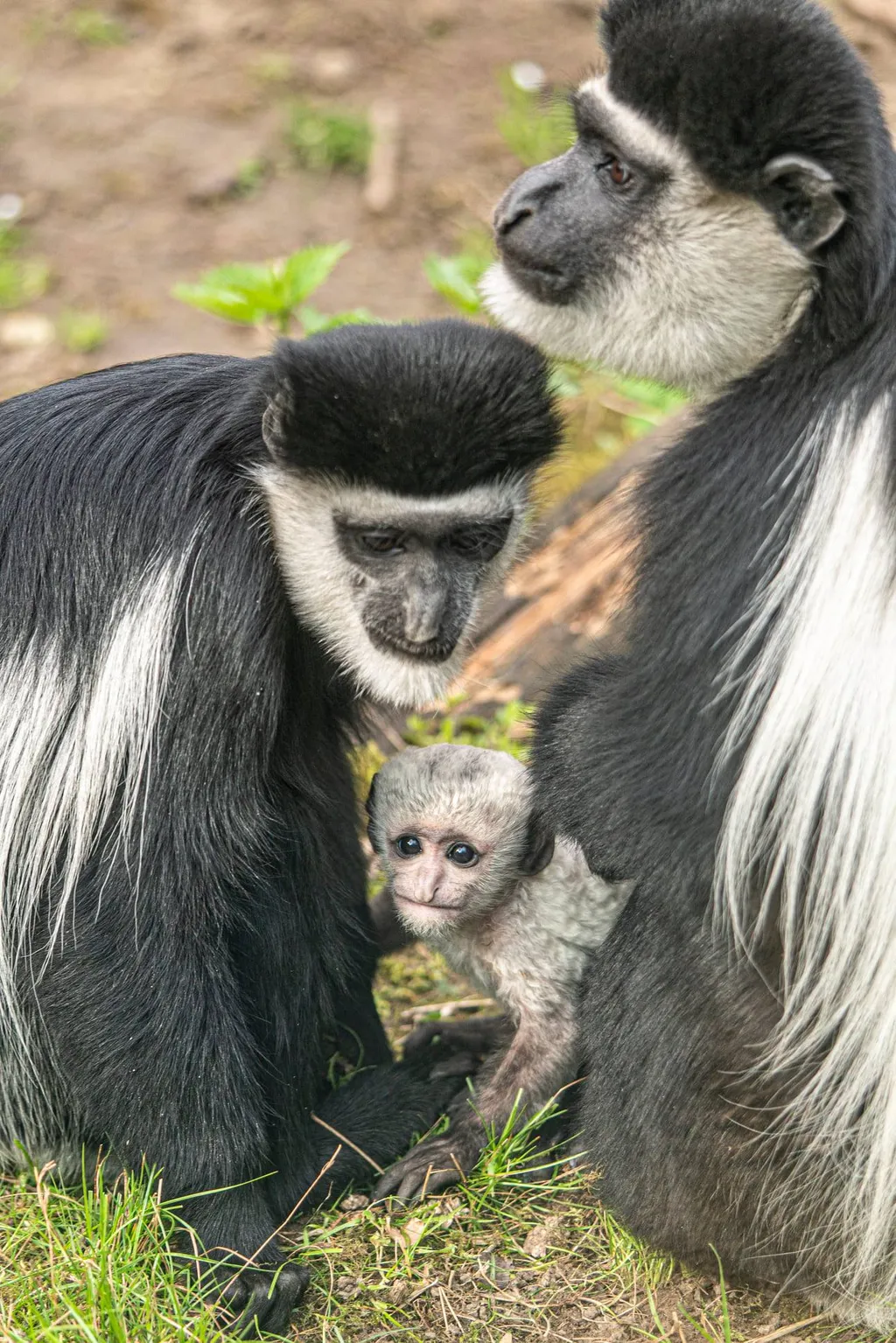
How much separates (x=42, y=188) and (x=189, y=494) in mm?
4505

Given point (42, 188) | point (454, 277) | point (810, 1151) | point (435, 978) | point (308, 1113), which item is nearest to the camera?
point (810, 1151)

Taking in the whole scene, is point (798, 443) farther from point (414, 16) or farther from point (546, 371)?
point (414, 16)

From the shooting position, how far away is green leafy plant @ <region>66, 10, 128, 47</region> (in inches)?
265

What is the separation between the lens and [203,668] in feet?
7.42

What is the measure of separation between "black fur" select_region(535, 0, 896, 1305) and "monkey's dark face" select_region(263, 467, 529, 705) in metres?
0.26

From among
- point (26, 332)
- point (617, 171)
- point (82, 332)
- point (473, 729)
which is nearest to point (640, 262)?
point (617, 171)

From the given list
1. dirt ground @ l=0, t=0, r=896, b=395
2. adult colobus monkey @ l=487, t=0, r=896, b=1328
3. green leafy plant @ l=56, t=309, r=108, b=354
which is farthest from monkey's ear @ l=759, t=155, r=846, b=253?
green leafy plant @ l=56, t=309, r=108, b=354

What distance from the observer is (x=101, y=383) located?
2.51 metres

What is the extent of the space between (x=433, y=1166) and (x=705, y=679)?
1095 millimetres

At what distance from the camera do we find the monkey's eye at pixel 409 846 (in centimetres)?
275

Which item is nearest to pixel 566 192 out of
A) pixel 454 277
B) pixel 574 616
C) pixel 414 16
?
pixel 454 277

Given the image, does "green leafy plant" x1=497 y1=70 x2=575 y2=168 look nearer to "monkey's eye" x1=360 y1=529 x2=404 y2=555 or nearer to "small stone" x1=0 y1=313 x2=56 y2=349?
"small stone" x1=0 y1=313 x2=56 y2=349

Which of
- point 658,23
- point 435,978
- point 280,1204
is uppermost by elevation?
point 658,23

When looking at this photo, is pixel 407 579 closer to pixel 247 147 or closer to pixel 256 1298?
pixel 256 1298
